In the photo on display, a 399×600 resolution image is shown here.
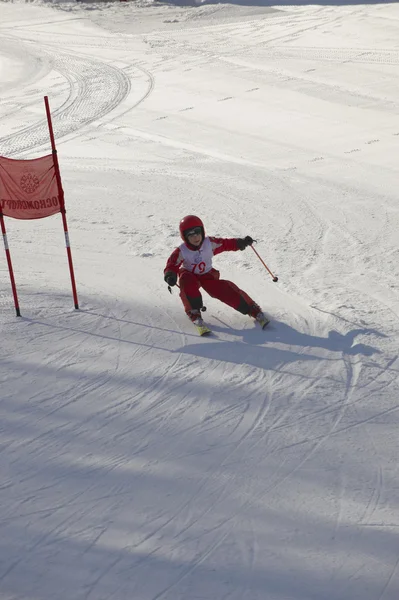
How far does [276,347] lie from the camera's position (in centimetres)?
717

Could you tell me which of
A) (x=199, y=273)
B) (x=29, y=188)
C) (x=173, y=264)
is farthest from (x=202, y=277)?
(x=29, y=188)

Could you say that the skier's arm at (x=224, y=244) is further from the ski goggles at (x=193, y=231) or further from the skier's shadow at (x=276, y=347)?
the skier's shadow at (x=276, y=347)

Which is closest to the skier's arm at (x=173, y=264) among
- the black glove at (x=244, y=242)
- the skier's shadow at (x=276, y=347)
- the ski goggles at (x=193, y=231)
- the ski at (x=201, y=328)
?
the ski goggles at (x=193, y=231)

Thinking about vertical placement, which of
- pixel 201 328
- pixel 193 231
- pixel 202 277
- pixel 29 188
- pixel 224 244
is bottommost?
pixel 201 328

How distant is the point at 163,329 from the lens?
764cm

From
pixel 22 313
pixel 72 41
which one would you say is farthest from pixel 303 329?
pixel 72 41

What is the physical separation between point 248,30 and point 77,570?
67.4ft

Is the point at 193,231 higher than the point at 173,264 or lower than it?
higher

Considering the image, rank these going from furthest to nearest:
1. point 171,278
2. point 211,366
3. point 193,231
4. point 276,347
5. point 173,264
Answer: point 173,264 < point 193,231 < point 171,278 < point 276,347 < point 211,366

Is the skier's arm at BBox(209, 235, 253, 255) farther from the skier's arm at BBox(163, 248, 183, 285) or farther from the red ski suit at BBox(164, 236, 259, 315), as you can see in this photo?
the skier's arm at BBox(163, 248, 183, 285)

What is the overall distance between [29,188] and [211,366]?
101 inches

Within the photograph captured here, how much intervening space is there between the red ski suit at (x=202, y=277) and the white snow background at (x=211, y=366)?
30 centimetres

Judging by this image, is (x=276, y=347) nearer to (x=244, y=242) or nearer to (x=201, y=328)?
(x=201, y=328)

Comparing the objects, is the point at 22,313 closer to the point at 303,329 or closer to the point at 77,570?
the point at 303,329
